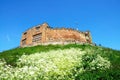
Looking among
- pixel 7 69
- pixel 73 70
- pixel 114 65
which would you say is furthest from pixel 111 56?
pixel 7 69

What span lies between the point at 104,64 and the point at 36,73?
1352 cm

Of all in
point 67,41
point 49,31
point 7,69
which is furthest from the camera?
point 49,31

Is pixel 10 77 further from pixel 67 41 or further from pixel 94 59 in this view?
pixel 67 41

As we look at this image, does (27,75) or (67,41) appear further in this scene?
(67,41)

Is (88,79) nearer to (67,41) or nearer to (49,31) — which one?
(67,41)

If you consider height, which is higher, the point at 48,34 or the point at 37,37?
the point at 37,37

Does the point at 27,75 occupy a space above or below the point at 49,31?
below

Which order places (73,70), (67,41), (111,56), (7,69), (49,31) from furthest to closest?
(49,31), (67,41), (111,56), (73,70), (7,69)

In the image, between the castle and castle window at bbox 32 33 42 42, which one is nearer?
the castle

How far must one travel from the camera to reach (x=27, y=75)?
18.2 meters

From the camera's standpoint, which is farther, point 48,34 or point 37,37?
point 37,37

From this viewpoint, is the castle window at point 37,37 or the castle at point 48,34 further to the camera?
the castle window at point 37,37

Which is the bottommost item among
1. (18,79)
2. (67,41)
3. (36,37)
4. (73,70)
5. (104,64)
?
(18,79)

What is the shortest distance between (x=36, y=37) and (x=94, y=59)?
104 ft
